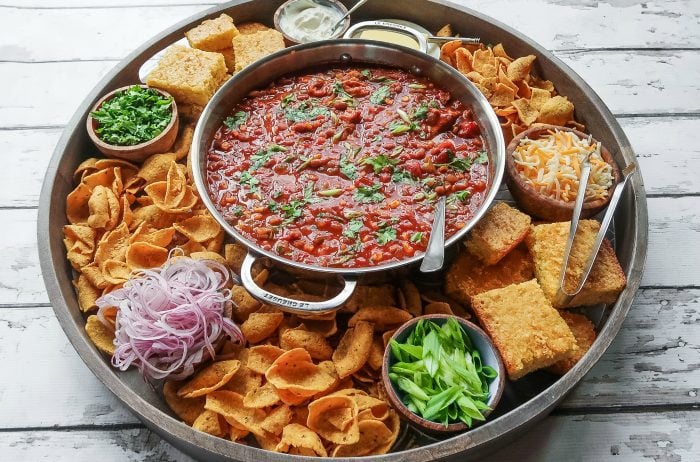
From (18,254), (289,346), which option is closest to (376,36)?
(289,346)

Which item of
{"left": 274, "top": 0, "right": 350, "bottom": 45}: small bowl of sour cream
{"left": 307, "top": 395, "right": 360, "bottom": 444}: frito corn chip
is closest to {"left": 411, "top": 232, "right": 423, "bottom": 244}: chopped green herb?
{"left": 307, "top": 395, "right": 360, "bottom": 444}: frito corn chip

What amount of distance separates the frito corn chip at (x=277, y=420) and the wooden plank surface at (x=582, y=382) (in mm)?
731

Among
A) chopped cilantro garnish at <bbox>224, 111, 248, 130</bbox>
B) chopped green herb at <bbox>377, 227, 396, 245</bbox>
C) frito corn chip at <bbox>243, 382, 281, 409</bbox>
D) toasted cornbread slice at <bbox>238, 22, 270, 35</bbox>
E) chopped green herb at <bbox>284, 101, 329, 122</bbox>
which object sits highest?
toasted cornbread slice at <bbox>238, 22, 270, 35</bbox>

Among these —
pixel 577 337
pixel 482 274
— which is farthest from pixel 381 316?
pixel 577 337

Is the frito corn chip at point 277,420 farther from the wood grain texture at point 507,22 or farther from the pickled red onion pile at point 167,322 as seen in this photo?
the wood grain texture at point 507,22

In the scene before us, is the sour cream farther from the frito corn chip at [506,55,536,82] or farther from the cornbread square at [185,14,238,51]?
the frito corn chip at [506,55,536,82]

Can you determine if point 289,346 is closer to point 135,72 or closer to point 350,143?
point 350,143

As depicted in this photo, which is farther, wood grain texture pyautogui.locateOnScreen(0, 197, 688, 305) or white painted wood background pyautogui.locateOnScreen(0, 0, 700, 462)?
wood grain texture pyautogui.locateOnScreen(0, 197, 688, 305)

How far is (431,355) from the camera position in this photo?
2.78 meters

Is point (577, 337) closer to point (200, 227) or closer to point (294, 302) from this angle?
point (294, 302)

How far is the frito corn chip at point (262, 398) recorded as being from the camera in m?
2.78

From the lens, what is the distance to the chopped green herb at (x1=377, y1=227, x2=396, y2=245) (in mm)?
3216

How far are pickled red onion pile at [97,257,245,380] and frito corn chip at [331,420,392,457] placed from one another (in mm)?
706

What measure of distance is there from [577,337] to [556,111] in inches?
53.6
